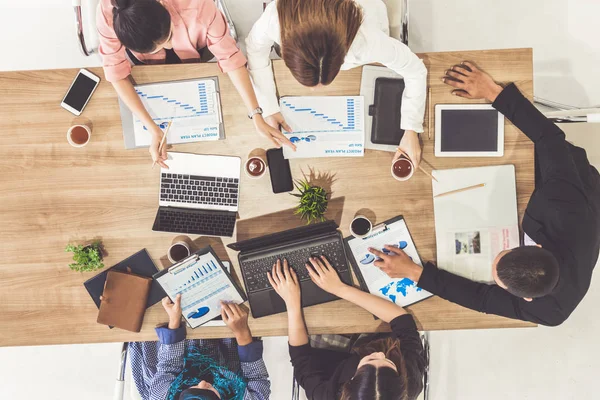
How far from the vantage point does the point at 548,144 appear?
5.17ft

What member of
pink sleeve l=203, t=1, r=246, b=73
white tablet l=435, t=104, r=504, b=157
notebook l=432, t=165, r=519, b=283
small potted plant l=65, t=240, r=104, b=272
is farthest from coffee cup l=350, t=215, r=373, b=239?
small potted plant l=65, t=240, r=104, b=272

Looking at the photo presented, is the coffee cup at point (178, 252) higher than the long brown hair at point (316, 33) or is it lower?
lower

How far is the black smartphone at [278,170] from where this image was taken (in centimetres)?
166

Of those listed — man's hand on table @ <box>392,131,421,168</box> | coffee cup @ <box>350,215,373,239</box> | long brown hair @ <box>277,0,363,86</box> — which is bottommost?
coffee cup @ <box>350,215,373,239</box>

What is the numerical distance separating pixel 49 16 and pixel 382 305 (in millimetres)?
2441

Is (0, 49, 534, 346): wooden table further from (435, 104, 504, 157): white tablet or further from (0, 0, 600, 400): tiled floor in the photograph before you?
(0, 0, 600, 400): tiled floor

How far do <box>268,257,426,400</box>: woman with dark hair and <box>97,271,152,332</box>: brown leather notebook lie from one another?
51cm

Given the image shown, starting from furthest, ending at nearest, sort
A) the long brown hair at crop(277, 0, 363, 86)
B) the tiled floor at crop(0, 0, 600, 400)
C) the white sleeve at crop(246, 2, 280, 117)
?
the tiled floor at crop(0, 0, 600, 400) → the white sleeve at crop(246, 2, 280, 117) → the long brown hair at crop(277, 0, 363, 86)

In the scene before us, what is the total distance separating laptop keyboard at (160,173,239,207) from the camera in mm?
1684

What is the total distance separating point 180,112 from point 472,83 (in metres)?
1.10

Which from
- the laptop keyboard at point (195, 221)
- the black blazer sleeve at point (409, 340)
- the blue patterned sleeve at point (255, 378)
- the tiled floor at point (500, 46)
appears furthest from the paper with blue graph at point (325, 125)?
the tiled floor at point (500, 46)

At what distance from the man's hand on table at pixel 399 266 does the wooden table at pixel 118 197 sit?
76 millimetres

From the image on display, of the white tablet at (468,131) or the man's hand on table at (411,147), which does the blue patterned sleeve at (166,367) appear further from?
the white tablet at (468,131)

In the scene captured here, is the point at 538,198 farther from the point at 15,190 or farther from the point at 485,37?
the point at 15,190
